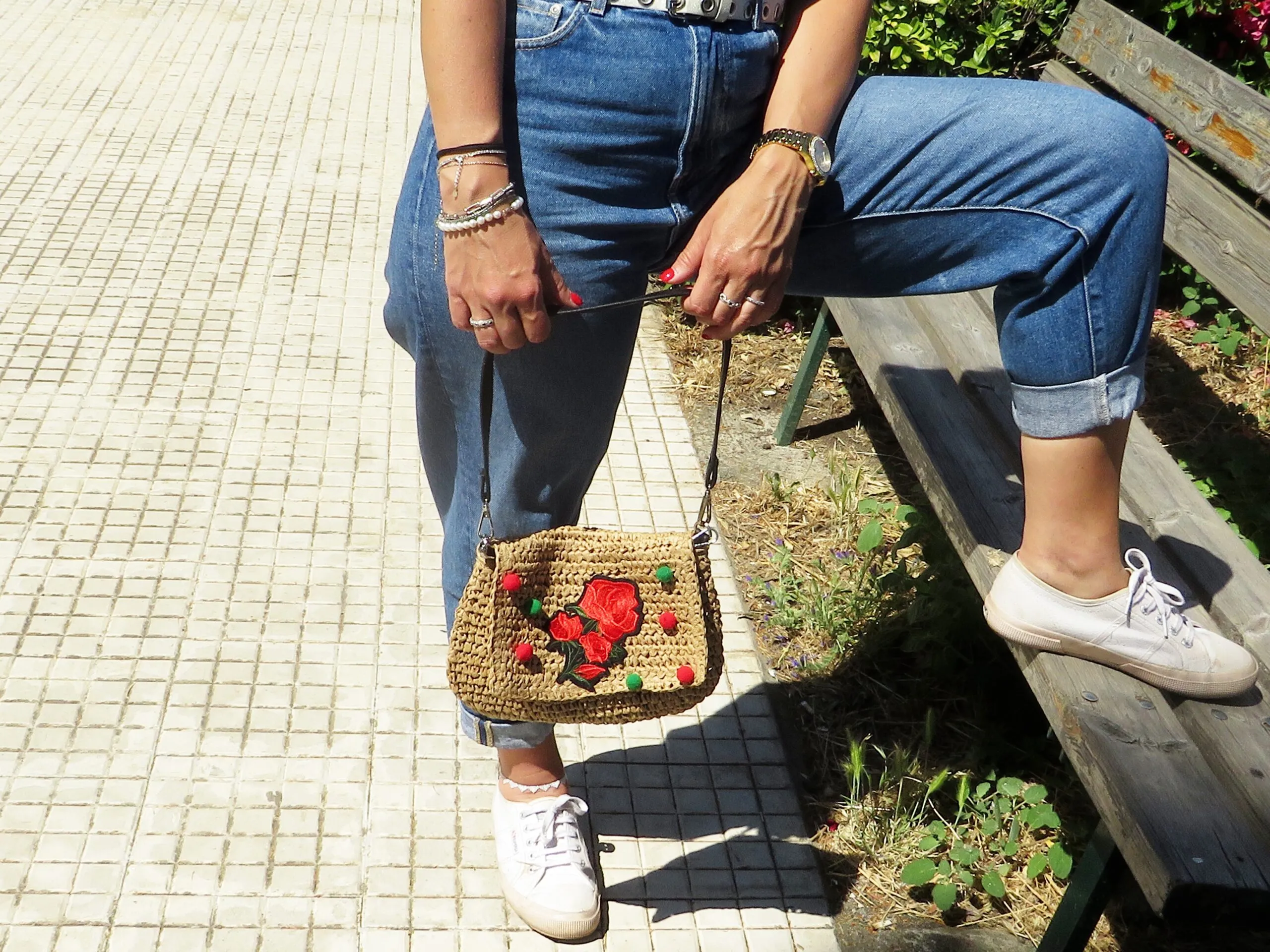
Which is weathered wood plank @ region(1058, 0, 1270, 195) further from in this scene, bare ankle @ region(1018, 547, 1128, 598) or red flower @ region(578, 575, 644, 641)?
red flower @ region(578, 575, 644, 641)

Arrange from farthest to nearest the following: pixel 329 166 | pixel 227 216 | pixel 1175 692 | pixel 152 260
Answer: pixel 329 166 → pixel 227 216 → pixel 152 260 → pixel 1175 692

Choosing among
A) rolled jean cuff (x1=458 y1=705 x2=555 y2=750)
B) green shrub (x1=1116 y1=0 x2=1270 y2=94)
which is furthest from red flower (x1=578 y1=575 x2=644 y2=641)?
green shrub (x1=1116 y1=0 x2=1270 y2=94)

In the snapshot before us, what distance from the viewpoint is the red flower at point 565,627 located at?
174 cm

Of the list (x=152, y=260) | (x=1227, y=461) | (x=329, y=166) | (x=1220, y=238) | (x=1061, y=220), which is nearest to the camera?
(x=1061, y=220)

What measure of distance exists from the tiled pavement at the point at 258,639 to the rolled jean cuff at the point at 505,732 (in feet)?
0.88

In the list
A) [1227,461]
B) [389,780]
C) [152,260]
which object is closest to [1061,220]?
[389,780]

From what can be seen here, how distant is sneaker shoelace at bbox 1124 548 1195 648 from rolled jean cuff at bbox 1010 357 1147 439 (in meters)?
0.23

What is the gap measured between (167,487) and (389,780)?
1080mm

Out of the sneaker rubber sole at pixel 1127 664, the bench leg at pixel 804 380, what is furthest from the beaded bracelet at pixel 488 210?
the bench leg at pixel 804 380

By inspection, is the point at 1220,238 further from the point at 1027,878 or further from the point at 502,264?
the point at 502,264

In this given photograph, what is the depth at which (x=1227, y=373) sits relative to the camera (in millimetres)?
3869

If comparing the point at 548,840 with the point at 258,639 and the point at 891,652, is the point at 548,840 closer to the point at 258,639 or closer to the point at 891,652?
the point at 258,639

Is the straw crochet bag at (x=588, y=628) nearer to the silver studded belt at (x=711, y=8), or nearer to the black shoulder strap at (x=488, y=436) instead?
the black shoulder strap at (x=488, y=436)

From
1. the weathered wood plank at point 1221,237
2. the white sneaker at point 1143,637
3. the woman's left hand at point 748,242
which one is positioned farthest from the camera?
the weathered wood plank at point 1221,237
